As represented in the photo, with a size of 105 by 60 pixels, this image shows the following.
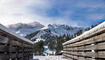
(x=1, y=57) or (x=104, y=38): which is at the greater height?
(x=104, y=38)

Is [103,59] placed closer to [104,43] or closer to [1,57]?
[104,43]

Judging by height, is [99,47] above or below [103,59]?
above

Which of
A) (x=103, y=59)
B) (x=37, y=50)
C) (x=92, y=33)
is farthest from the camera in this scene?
(x=37, y=50)

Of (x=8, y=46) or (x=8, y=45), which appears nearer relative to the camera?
(x=8, y=46)

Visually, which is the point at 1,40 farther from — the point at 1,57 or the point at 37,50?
the point at 37,50

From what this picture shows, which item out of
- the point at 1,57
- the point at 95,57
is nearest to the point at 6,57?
the point at 1,57

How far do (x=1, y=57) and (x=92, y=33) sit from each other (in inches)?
147

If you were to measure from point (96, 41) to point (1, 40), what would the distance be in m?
3.64

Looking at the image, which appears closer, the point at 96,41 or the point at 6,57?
the point at 96,41

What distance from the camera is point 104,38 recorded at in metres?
4.46

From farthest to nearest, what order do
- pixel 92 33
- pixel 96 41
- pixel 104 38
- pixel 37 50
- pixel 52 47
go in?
pixel 52 47 < pixel 37 50 < pixel 92 33 < pixel 96 41 < pixel 104 38

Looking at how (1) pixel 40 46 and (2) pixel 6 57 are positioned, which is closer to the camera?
(2) pixel 6 57

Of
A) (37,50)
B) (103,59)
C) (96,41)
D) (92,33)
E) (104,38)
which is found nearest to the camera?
(104,38)

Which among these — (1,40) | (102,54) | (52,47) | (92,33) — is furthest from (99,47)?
(52,47)
